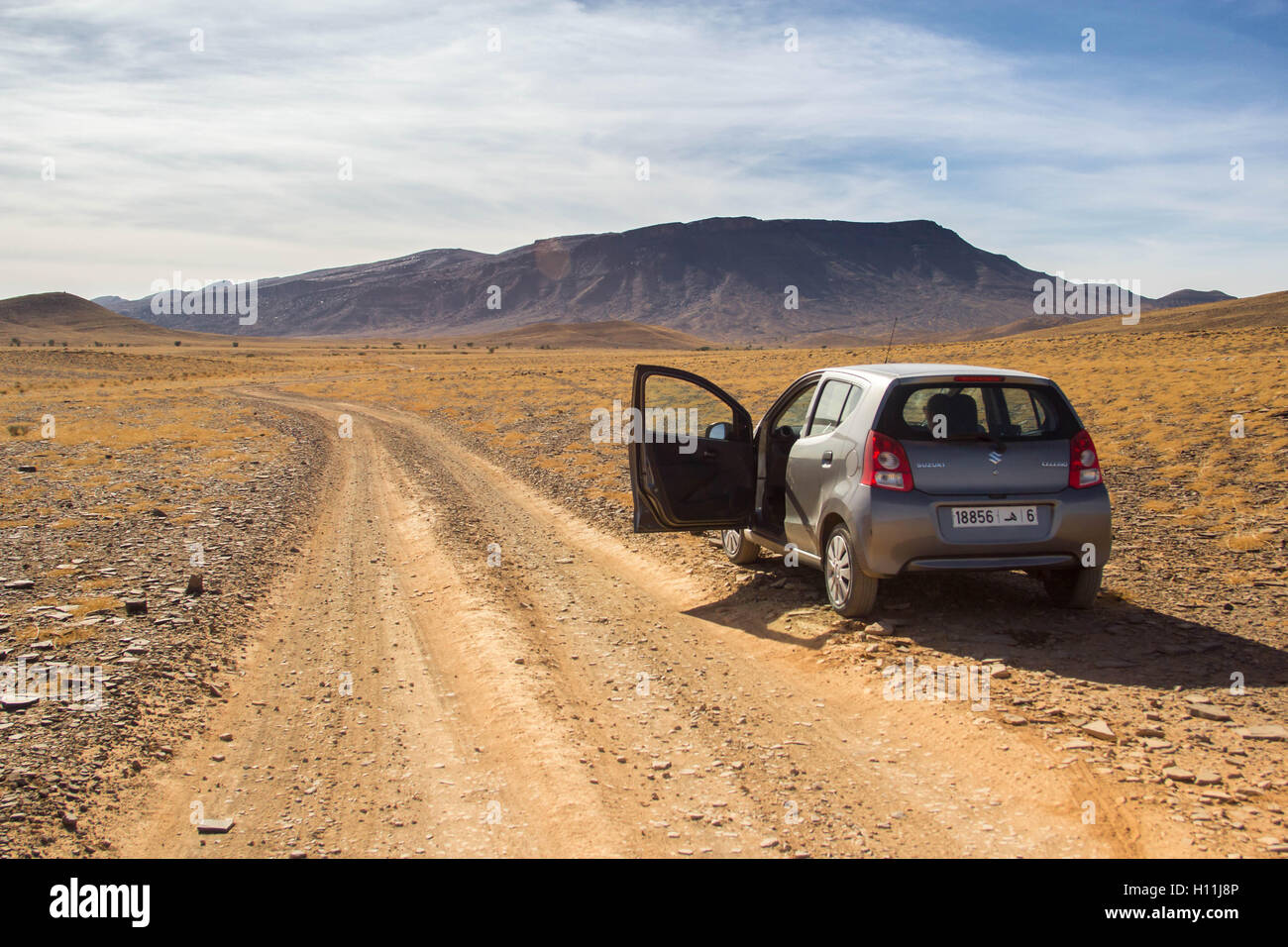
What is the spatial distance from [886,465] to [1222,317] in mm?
82614

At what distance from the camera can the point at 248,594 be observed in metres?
7.76

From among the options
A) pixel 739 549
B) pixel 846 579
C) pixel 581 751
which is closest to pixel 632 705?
pixel 581 751

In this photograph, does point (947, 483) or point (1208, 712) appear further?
point (947, 483)

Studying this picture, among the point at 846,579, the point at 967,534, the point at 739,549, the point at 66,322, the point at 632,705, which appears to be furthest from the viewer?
the point at 66,322

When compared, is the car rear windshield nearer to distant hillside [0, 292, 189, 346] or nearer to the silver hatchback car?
the silver hatchback car

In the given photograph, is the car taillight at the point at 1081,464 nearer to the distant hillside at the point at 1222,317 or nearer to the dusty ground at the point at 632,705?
the dusty ground at the point at 632,705

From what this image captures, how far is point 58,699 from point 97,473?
1146 centimetres

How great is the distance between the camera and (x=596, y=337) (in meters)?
155

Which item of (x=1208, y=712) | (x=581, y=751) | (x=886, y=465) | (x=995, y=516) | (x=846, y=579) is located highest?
(x=886, y=465)

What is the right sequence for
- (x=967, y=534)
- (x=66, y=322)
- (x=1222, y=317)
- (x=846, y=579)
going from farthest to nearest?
(x=66, y=322)
(x=1222, y=317)
(x=846, y=579)
(x=967, y=534)

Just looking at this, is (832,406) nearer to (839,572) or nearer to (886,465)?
(886,465)
